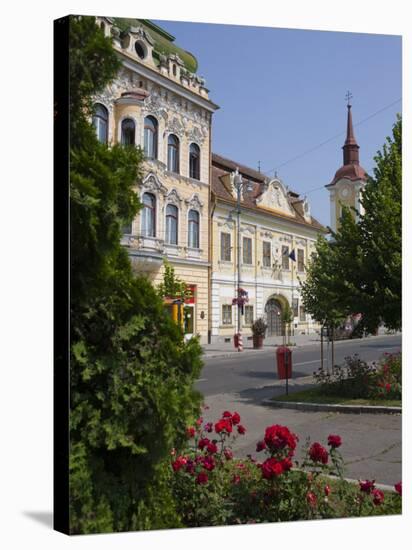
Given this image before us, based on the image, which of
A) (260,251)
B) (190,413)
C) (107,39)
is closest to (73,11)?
(107,39)

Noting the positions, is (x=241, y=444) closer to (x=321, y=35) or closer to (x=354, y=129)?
(x=354, y=129)

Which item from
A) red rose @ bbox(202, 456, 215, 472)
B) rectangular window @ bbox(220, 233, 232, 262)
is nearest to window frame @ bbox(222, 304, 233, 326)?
rectangular window @ bbox(220, 233, 232, 262)

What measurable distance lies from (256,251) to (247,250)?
0.44 ft

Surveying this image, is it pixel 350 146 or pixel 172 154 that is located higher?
pixel 350 146

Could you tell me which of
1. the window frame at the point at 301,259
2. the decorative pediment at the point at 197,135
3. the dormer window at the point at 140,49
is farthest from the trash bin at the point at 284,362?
the dormer window at the point at 140,49

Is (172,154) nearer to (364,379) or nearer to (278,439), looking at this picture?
(278,439)

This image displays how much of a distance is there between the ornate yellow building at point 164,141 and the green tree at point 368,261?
1.58 metres

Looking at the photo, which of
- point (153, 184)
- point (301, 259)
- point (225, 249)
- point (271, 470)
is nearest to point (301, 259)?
point (301, 259)

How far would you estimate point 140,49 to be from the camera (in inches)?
213

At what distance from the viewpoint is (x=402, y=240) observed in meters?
7.12

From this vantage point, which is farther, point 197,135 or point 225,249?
point 225,249

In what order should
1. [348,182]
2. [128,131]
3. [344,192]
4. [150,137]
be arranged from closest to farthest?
[128,131] → [150,137] → [348,182] → [344,192]

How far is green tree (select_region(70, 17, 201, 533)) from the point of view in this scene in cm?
454

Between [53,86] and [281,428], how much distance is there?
2.94 m
